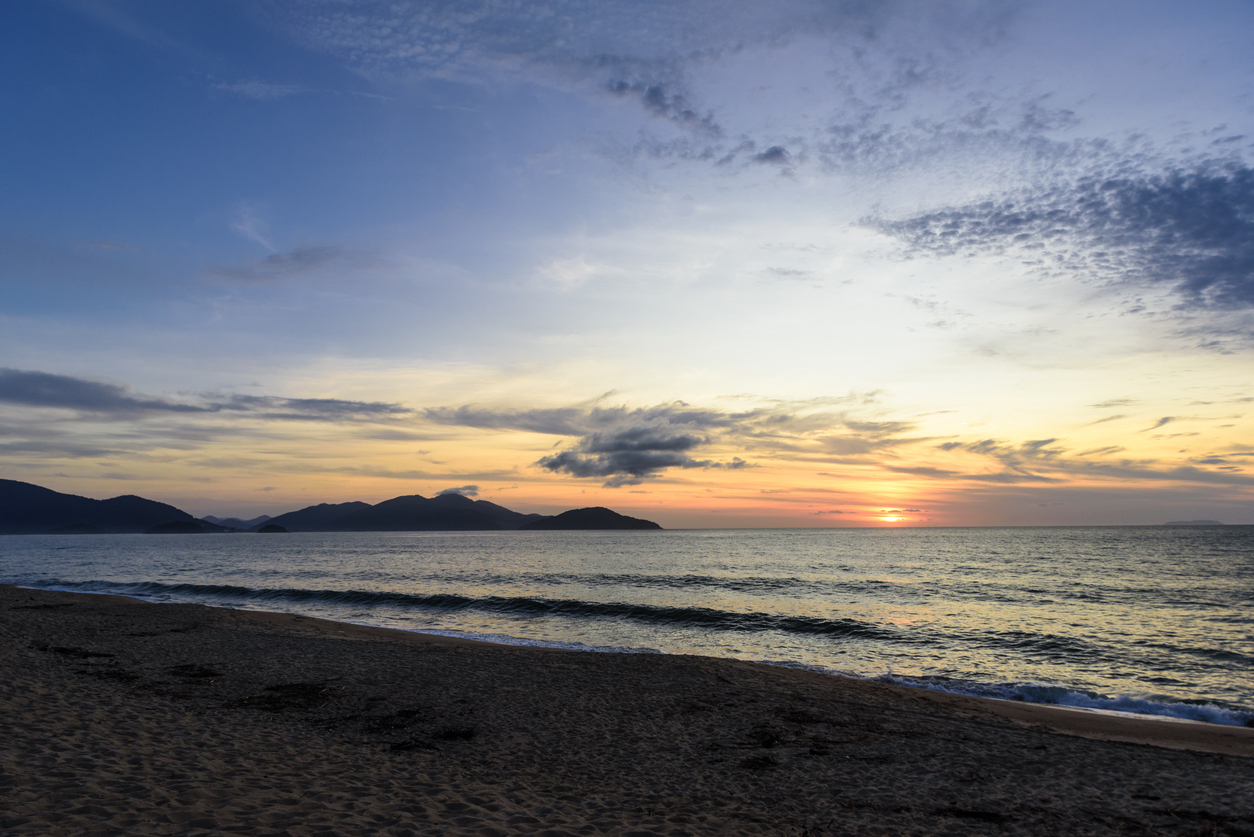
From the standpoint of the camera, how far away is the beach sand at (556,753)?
7.91m

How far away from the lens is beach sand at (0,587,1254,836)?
7.91 meters

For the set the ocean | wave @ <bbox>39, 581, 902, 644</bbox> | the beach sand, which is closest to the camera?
the beach sand

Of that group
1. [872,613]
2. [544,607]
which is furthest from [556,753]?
[872,613]

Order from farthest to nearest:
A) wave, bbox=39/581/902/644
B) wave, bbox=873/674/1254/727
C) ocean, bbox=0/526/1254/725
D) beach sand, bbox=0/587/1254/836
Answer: wave, bbox=39/581/902/644, ocean, bbox=0/526/1254/725, wave, bbox=873/674/1254/727, beach sand, bbox=0/587/1254/836

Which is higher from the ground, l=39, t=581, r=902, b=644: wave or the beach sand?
the beach sand

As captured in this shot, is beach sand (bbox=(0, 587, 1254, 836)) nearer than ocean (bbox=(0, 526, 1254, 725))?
Yes

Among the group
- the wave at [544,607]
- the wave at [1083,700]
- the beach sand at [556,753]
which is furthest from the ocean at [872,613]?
the beach sand at [556,753]

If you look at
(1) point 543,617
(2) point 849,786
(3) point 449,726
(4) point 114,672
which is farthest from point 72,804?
(1) point 543,617

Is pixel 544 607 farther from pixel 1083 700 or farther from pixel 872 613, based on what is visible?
pixel 1083 700

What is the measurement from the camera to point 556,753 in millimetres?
11258

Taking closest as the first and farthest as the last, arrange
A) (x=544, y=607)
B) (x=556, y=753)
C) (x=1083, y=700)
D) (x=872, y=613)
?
1. (x=556, y=753)
2. (x=1083, y=700)
3. (x=872, y=613)
4. (x=544, y=607)

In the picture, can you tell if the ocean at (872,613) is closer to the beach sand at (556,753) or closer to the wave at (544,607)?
the wave at (544,607)

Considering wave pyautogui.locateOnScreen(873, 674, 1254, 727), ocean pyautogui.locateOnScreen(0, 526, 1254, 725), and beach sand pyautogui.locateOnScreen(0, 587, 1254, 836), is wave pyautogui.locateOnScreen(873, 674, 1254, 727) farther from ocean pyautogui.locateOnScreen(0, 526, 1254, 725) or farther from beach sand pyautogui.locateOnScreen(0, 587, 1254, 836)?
beach sand pyautogui.locateOnScreen(0, 587, 1254, 836)

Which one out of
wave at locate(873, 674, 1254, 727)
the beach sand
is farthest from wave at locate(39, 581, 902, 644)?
the beach sand
